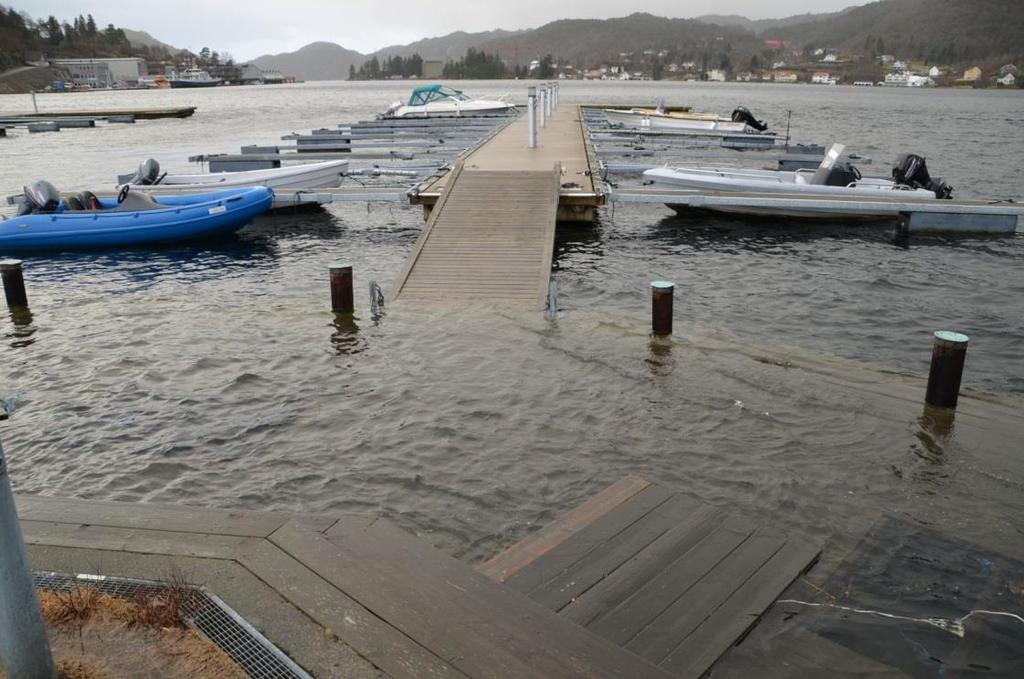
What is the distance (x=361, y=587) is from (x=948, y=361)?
6312mm

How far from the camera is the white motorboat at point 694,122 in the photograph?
116 ft

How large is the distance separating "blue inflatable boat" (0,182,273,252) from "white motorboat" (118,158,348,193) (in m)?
2.30

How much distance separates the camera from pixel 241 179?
65.6ft

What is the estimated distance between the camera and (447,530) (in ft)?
18.3

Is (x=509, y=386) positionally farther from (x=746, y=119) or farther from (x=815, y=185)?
(x=746, y=119)

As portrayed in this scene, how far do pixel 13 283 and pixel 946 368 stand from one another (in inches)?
493

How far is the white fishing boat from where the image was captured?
17859 millimetres

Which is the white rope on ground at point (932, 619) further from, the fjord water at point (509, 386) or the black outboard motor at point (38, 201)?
the black outboard motor at point (38, 201)

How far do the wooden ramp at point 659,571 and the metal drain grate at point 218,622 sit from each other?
1635 millimetres

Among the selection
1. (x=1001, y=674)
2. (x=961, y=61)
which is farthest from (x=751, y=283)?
(x=961, y=61)

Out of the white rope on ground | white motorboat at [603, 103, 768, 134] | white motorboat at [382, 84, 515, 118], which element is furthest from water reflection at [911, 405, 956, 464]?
white motorboat at [382, 84, 515, 118]

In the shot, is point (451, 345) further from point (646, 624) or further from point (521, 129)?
point (521, 129)

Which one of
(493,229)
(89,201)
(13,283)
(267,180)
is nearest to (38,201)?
(89,201)

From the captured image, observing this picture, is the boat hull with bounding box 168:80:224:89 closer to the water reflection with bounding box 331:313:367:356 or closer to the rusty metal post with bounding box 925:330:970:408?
the water reflection with bounding box 331:313:367:356
